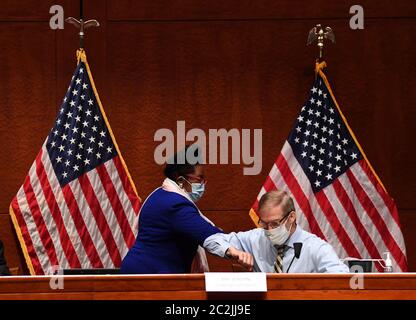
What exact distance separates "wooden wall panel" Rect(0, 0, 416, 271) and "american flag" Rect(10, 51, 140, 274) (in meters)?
0.31

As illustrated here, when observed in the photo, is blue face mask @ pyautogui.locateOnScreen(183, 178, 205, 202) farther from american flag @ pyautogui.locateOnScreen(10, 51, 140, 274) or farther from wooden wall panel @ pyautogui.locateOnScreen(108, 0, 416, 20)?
wooden wall panel @ pyautogui.locateOnScreen(108, 0, 416, 20)

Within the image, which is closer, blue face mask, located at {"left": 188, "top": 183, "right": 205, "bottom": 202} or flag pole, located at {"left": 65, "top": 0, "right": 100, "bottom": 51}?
blue face mask, located at {"left": 188, "top": 183, "right": 205, "bottom": 202}

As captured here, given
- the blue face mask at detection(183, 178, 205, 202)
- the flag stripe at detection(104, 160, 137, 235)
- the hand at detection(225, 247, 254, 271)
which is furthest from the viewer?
the flag stripe at detection(104, 160, 137, 235)

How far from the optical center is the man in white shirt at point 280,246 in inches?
158

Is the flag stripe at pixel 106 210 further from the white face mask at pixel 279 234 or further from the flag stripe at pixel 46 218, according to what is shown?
the white face mask at pixel 279 234

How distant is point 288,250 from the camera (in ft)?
13.6

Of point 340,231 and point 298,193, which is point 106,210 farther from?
point 340,231

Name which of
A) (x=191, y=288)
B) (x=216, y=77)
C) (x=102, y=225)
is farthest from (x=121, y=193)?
(x=191, y=288)

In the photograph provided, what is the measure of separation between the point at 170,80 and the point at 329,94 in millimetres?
1152

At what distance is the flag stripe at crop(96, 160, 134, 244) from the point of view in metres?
5.66

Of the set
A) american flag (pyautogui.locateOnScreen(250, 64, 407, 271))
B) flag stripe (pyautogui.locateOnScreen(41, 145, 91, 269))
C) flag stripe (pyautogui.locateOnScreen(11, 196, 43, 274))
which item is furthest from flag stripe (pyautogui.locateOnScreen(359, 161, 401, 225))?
flag stripe (pyautogui.locateOnScreen(11, 196, 43, 274))

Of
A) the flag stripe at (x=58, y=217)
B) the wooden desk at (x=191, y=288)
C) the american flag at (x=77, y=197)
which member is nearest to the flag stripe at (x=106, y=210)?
the american flag at (x=77, y=197)

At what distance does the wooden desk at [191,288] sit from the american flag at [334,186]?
218 cm
